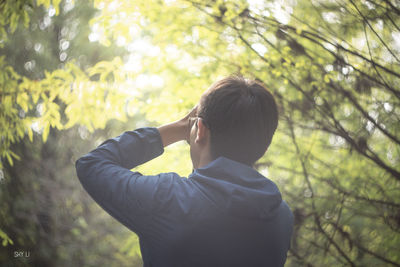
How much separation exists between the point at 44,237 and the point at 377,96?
538 centimetres

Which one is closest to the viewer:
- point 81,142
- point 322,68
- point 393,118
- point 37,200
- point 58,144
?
point 393,118

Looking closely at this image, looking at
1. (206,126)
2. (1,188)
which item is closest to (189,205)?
(206,126)

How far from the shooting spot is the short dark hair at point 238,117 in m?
0.90

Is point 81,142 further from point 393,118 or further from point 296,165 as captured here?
point 393,118

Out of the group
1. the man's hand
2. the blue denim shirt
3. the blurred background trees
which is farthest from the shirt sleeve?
the blurred background trees

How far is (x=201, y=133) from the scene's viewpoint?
0.95 metres

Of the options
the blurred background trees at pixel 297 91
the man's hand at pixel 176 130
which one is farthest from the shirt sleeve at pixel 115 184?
the blurred background trees at pixel 297 91

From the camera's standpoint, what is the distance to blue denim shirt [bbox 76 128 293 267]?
2.75 ft

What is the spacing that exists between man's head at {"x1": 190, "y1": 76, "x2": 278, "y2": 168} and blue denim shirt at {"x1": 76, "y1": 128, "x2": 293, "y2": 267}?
2.1 inches

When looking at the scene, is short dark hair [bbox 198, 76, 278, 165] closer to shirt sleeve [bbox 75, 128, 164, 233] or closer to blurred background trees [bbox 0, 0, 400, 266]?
shirt sleeve [bbox 75, 128, 164, 233]

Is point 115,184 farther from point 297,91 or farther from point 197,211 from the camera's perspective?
point 297,91

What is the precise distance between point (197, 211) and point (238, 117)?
30cm

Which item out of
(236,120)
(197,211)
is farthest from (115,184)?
(236,120)

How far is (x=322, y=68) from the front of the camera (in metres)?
2.20
